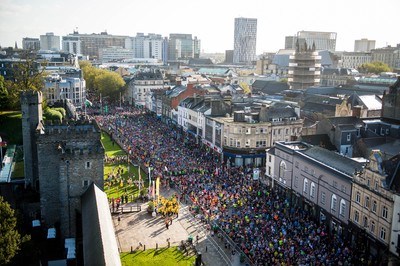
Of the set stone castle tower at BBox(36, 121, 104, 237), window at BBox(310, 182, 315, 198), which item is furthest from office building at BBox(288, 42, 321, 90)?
stone castle tower at BBox(36, 121, 104, 237)

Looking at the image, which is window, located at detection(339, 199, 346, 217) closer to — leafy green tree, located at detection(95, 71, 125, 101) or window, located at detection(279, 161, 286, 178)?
window, located at detection(279, 161, 286, 178)

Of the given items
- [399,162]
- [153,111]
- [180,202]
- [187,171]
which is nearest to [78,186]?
[180,202]

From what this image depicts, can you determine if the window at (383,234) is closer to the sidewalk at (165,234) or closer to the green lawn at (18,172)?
the sidewalk at (165,234)

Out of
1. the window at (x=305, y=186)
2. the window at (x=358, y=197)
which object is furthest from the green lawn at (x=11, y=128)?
the window at (x=358, y=197)

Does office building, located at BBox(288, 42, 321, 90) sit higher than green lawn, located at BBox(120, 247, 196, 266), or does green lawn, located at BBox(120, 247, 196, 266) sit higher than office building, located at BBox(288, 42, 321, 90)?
office building, located at BBox(288, 42, 321, 90)

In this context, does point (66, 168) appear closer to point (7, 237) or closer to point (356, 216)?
point (7, 237)

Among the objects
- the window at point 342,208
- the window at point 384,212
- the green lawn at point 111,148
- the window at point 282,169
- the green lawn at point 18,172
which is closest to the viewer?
the window at point 384,212
